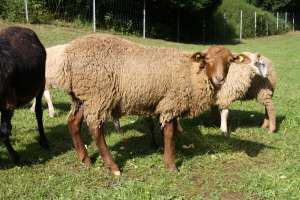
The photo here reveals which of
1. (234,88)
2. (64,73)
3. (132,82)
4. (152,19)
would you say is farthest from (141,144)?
(152,19)

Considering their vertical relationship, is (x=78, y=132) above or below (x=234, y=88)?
below

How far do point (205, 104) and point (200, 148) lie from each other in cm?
118

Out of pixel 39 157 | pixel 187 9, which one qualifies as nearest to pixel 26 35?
pixel 39 157

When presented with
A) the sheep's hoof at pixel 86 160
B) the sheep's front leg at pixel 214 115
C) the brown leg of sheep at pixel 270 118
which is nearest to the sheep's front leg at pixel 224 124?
the sheep's front leg at pixel 214 115

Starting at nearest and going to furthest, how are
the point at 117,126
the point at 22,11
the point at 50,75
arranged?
the point at 117,126 → the point at 50,75 → the point at 22,11

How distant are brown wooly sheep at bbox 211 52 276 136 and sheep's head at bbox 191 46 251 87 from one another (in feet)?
6.91

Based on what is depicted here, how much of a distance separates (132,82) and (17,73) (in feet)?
5.62

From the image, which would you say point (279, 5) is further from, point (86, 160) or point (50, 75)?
point (86, 160)

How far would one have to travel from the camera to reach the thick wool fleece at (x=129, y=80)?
4730 millimetres

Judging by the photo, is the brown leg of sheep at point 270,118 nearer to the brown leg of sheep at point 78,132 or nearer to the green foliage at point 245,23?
the brown leg of sheep at point 78,132

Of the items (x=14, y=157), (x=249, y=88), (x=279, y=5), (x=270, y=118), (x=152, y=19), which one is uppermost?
(x=279, y=5)

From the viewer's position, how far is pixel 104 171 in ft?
15.9

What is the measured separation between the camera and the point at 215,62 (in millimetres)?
4961

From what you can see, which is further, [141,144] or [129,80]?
[141,144]
